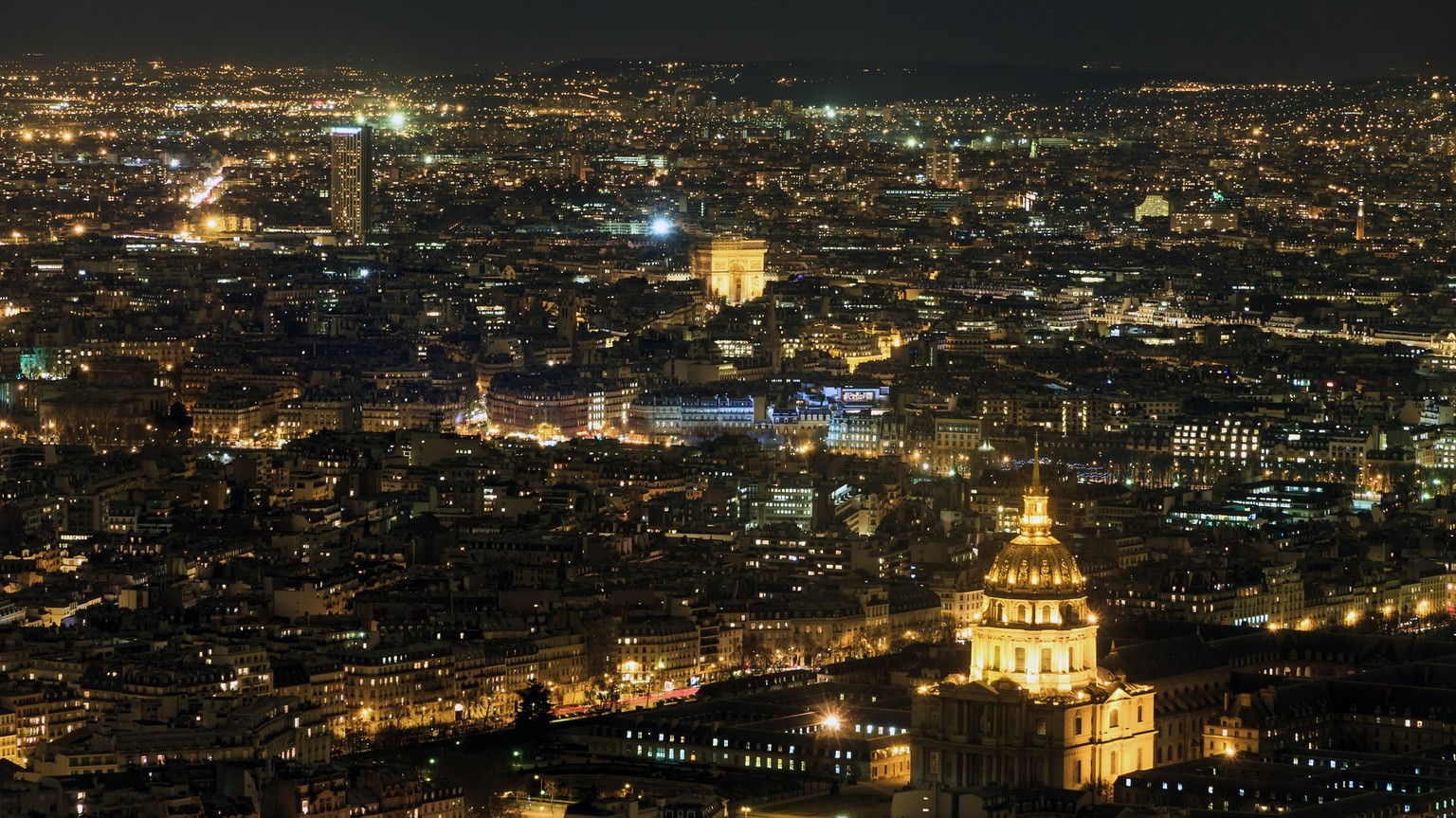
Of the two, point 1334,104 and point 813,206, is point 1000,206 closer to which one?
point 813,206

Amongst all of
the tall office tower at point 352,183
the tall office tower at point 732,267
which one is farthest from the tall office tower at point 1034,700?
the tall office tower at point 352,183

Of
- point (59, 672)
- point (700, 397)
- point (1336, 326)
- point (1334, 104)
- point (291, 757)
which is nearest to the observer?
point (291, 757)

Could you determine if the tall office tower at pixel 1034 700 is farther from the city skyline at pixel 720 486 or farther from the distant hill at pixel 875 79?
the distant hill at pixel 875 79

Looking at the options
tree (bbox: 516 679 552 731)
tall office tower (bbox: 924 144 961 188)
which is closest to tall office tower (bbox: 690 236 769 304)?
tall office tower (bbox: 924 144 961 188)

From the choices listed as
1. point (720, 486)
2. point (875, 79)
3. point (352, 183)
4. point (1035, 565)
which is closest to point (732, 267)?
point (352, 183)

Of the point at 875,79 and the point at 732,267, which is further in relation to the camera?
the point at 875,79

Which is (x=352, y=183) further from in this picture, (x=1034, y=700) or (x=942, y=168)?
(x=1034, y=700)

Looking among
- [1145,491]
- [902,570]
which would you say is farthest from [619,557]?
[1145,491]
